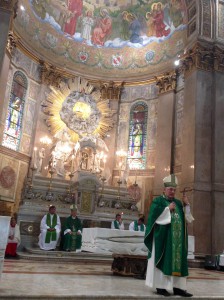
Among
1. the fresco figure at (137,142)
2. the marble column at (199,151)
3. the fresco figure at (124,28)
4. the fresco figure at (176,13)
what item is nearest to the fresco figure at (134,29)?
the fresco figure at (124,28)

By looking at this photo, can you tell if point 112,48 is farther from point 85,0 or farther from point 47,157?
point 47,157

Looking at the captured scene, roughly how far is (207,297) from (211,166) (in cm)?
1010

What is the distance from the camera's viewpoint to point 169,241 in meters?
5.03

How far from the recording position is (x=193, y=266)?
39.7 feet

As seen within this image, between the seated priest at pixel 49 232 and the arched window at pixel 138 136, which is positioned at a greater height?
the arched window at pixel 138 136

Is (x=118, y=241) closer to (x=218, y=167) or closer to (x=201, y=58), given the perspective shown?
(x=218, y=167)

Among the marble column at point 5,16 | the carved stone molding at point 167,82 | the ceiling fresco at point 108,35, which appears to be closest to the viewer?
the marble column at point 5,16

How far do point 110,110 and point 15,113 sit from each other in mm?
5471

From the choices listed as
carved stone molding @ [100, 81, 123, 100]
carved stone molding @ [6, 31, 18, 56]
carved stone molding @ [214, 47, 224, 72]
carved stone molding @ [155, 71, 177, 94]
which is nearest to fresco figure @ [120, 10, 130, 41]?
carved stone molding @ [100, 81, 123, 100]

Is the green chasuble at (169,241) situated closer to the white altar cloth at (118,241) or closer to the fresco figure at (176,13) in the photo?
the white altar cloth at (118,241)

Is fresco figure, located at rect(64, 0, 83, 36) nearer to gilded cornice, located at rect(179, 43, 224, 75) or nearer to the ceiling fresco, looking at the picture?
the ceiling fresco

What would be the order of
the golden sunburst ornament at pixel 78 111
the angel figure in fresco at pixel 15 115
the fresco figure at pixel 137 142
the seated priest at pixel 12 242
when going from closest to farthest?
the seated priest at pixel 12 242
the angel figure in fresco at pixel 15 115
the golden sunburst ornament at pixel 78 111
the fresco figure at pixel 137 142

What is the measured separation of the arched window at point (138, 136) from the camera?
18844 millimetres

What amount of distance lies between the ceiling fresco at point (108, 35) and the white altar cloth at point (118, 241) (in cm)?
1261
